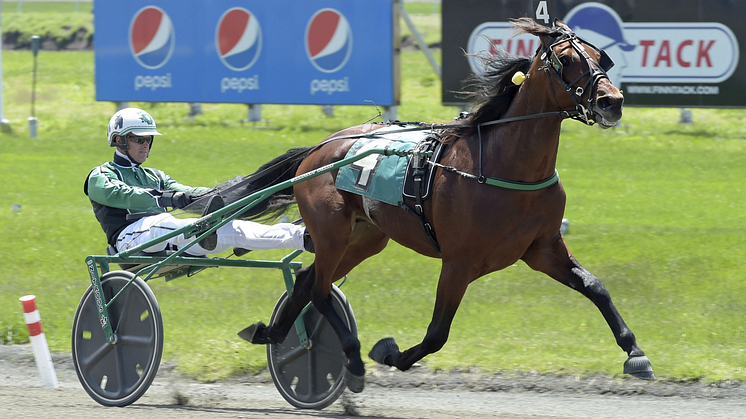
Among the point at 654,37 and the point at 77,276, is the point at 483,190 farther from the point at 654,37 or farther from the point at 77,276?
the point at 654,37

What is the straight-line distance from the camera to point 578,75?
447 centimetres

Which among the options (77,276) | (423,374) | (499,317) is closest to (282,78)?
(77,276)

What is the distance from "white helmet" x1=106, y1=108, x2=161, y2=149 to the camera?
230 inches

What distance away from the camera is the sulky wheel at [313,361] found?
5555 millimetres

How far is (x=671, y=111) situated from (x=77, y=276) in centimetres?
1015

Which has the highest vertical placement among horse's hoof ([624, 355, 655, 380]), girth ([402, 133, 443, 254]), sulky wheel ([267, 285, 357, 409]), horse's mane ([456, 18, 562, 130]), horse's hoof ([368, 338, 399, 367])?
horse's mane ([456, 18, 562, 130])

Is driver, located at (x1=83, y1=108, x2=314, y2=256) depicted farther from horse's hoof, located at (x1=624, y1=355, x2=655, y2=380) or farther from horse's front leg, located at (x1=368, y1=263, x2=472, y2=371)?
horse's hoof, located at (x1=624, y1=355, x2=655, y2=380)

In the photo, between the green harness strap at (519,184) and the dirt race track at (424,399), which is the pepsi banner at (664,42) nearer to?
the dirt race track at (424,399)

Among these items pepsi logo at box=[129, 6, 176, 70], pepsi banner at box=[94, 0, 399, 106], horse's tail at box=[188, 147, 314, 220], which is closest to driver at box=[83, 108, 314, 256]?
horse's tail at box=[188, 147, 314, 220]

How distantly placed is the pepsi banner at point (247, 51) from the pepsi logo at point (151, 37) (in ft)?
0.05

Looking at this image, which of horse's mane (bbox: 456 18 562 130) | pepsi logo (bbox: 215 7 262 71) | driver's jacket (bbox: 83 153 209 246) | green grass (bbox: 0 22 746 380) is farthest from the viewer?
pepsi logo (bbox: 215 7 262 71)

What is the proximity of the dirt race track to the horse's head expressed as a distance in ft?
5.35

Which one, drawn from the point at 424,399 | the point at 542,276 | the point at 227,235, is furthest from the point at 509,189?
the point at 542,276

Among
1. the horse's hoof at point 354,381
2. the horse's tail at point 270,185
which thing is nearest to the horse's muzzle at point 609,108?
the horse's hoof at point 354,381
